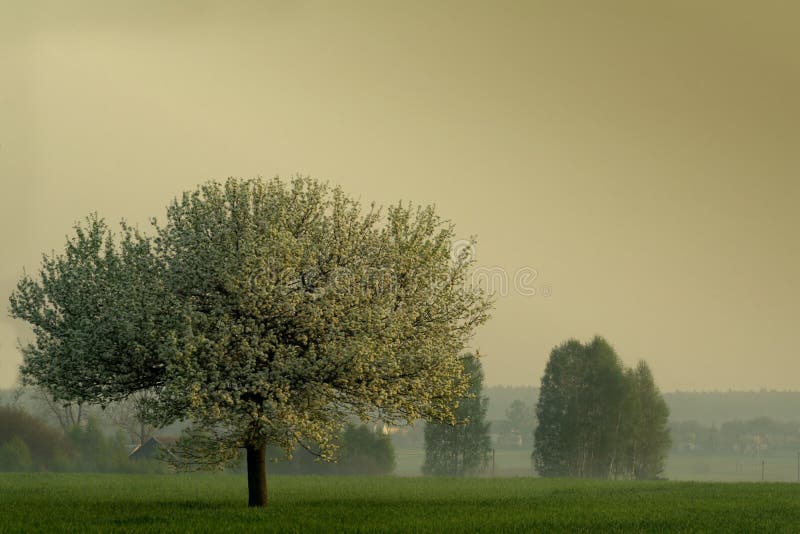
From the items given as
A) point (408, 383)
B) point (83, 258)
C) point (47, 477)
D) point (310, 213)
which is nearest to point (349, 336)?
point (408, 383)

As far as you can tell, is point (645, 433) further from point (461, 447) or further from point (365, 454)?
point (365, 454)

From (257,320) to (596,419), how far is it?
81069 mm

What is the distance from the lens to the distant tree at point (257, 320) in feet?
108

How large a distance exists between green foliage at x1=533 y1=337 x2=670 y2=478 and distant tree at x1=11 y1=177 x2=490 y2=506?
7183cm

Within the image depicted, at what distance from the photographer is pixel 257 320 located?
3372 centimetres

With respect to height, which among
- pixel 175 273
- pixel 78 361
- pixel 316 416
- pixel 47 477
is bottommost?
pixel 47 477

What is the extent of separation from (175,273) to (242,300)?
3241mm

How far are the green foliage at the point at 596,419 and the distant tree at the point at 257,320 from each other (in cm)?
7183

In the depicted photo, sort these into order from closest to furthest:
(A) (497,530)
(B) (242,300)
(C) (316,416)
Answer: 1. (A) (497,530)
2. (B) (242,300)
3. (C) (316,416)

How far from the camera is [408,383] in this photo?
3519 centimetres

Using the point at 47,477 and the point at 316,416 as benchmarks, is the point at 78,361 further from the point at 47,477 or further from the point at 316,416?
the point at 47,477

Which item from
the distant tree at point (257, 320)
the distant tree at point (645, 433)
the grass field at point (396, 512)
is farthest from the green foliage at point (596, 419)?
the distant tree at point (257, 320)

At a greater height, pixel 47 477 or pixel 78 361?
pixel 78 361

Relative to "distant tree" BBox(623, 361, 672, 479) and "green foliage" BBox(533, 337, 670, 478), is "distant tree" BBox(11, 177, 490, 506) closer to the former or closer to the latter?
"green foliage" BBox(533, 337, 670, 478)
